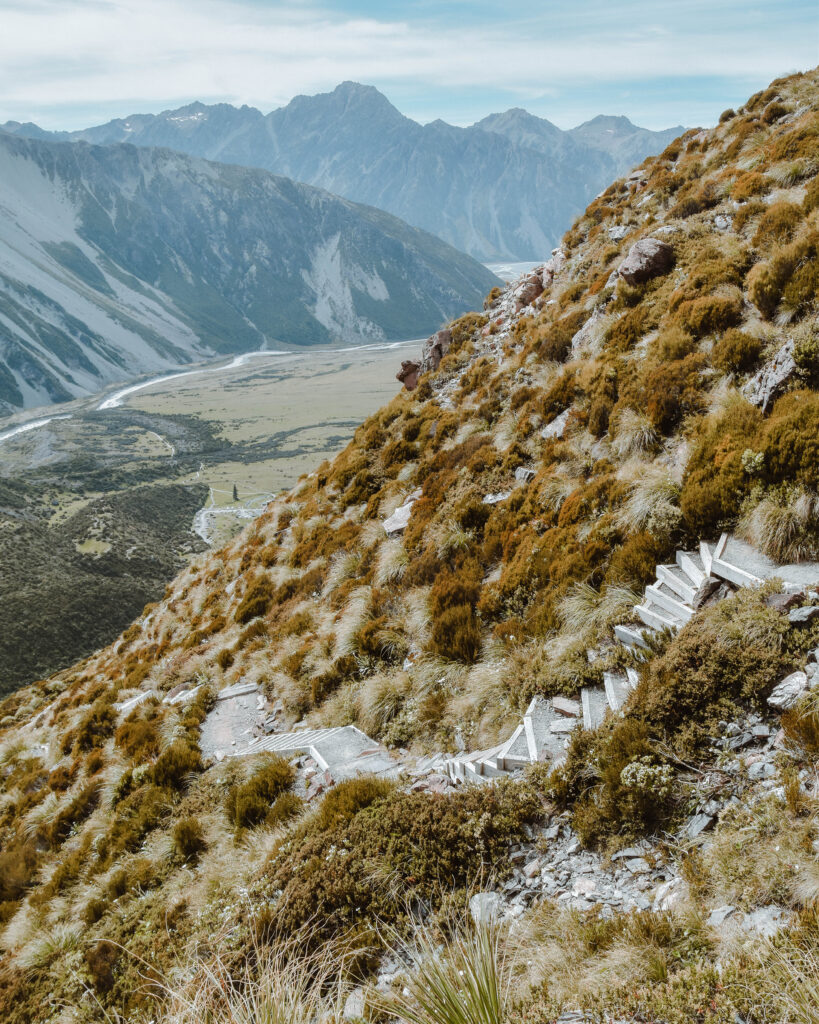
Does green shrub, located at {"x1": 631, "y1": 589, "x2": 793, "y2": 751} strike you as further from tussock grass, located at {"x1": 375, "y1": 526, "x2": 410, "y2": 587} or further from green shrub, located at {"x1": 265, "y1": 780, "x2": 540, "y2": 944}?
tussock grass, located at {"x1": 375, "y1": 526, "x2": 410, "y2": 587}

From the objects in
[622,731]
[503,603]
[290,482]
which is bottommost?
[290,482]

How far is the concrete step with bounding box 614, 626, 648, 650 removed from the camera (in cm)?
749

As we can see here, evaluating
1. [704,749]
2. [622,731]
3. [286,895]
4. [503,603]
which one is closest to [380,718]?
[503,603]

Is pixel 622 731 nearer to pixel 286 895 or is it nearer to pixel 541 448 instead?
pixel 286 895

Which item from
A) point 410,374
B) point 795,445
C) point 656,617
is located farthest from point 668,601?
point 410,374

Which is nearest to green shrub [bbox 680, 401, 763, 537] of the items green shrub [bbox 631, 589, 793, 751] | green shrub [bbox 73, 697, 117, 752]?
green shrub [bbox 631, 589, 793, 751]

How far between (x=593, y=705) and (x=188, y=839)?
20.9ft

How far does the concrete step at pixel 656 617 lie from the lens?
7.25m

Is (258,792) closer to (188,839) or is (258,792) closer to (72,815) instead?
(188,839)

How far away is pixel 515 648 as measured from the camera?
9.24 metres

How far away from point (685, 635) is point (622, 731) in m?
1.39

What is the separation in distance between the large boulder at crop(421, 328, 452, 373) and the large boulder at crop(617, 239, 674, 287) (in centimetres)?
1111

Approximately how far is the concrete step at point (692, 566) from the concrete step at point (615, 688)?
1.64 meters

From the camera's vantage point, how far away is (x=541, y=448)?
1467cm
